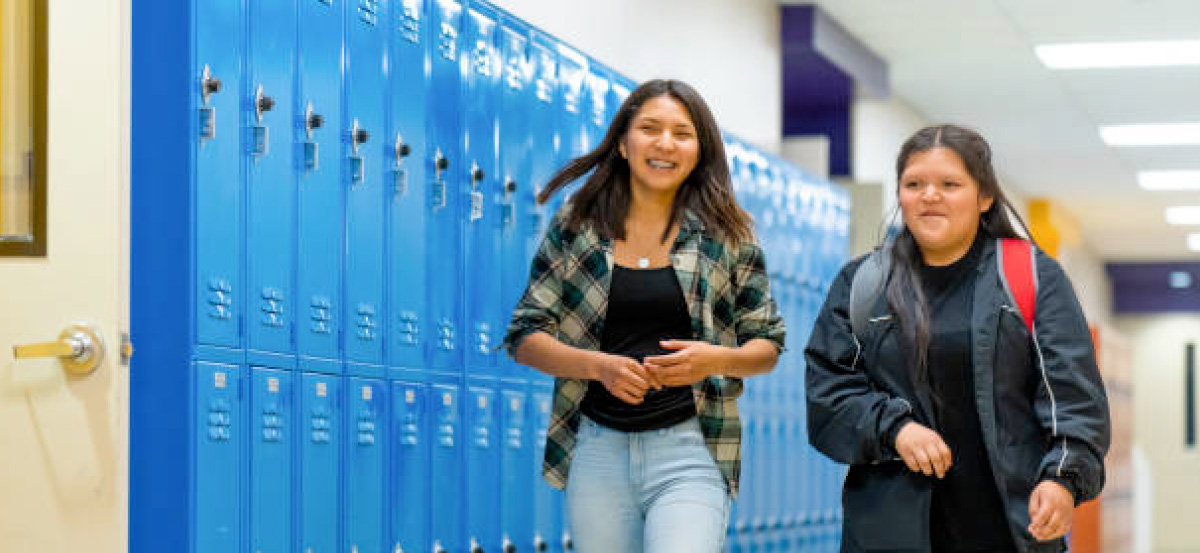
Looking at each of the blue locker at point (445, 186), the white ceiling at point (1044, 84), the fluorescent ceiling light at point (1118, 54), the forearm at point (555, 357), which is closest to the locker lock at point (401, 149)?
the blue locker at point (445, 186)

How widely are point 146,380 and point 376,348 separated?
2.82ft

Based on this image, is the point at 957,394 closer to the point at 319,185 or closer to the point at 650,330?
the point at 650,330

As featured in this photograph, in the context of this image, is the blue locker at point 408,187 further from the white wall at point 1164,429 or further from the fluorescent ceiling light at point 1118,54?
the white wall at point 1164,429

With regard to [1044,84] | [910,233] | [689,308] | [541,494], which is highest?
[1044,84]

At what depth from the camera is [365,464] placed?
161 inches

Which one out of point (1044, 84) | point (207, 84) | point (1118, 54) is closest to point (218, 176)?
point (207, 84)

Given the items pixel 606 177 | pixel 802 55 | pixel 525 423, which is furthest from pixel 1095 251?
pixel 606 177

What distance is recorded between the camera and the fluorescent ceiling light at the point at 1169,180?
1411 centimetres

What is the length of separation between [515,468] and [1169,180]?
10.9 meters

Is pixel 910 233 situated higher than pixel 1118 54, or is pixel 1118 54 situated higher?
pixel 1118 54

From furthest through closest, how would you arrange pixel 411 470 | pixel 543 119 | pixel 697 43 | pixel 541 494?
pixel 697 43
pixel 543 119
pixel 541 494
pixel 411 470

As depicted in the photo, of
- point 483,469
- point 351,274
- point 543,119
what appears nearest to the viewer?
point 351,274

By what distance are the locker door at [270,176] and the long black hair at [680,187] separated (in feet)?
1.95

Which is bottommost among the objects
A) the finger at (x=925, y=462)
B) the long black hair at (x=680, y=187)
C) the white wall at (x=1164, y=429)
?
the white wall at (x=1164, y=429)
